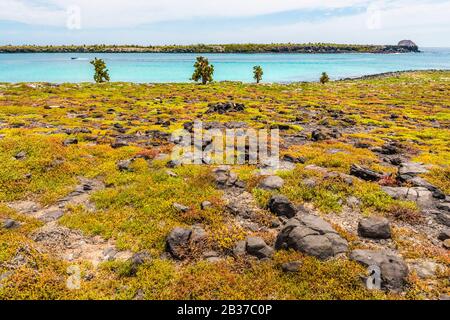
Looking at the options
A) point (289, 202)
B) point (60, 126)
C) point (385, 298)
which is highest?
point (60, 126)

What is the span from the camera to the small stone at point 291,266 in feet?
36.8

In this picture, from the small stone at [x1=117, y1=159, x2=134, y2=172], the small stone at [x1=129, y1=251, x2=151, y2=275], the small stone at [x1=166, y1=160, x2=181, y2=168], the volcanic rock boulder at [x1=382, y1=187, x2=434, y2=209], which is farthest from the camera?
the small stone at [x1=166, y1=160, x2=181, y2=168]

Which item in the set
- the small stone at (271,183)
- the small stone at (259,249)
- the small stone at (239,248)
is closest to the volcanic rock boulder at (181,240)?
the small stone at (239,248)

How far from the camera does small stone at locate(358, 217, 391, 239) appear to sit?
13.5m

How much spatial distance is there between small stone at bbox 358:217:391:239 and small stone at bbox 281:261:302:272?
3.92 metres

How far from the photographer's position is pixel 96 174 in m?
20.0

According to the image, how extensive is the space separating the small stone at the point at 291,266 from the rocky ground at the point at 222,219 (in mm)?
34

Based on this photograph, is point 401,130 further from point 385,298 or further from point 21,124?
point 21,124

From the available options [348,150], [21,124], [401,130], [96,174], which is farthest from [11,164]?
[401,130]

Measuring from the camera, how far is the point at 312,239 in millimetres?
12242

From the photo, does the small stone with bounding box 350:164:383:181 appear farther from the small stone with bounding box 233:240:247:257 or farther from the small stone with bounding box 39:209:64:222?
the small stone with bounding box 39:209:64:222

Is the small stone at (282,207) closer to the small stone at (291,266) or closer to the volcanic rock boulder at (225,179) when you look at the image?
the volcanic rock boulder at (225,179)

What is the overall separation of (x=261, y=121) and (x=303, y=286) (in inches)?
1099

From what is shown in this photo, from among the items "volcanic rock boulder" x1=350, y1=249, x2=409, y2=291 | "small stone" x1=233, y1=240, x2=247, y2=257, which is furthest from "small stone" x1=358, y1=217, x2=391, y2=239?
"small stone" x1=233, y1=240, x2=247, y2=257
